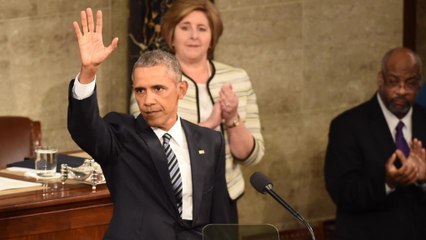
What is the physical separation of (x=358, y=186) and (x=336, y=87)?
74.0 inches

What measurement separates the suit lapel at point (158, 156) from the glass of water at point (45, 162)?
4.33 feet

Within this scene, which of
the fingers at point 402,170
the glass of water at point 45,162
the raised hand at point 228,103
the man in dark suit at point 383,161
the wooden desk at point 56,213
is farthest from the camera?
the man in dark suit at point 383,161

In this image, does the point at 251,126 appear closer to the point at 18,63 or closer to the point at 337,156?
the point at 337,156

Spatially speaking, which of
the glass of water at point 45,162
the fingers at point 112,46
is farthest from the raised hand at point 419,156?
the fingers at point 112,46

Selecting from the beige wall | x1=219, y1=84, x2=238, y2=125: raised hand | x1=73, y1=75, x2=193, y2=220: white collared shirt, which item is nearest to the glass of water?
x1=219, y1=84, x2=238, y2=125: raised hand

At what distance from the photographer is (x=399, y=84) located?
718 cm

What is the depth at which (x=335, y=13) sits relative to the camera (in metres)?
8.64

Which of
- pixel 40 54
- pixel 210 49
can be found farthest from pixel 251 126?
pixel 40 54

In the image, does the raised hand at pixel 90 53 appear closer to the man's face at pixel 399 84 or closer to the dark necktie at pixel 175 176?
the dark necktie at pixel 175 176

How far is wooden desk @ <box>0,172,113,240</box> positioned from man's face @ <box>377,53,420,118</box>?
2107mm

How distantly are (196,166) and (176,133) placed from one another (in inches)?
6.6

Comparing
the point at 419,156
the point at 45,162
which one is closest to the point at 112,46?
the point at 45,162

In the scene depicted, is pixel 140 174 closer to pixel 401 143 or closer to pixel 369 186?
pixel 369 186

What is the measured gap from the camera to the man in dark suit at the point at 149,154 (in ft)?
15.3
